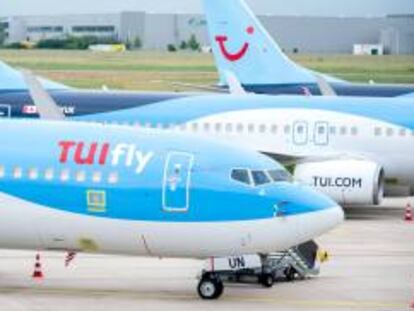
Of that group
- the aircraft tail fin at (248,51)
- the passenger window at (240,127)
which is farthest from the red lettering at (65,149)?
the aircraft tail fin at (248,51)

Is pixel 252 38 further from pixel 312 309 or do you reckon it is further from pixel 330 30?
pixel 330 30

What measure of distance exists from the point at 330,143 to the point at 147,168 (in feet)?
53.2

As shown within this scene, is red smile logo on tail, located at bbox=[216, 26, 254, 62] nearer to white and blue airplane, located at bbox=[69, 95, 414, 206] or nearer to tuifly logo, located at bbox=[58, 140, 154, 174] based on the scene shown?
white and blue airplane, located at bbox=[69, 95, 414, 206]

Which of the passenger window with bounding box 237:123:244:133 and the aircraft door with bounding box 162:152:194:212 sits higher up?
the passenger window with bounding box 237:123:244:133

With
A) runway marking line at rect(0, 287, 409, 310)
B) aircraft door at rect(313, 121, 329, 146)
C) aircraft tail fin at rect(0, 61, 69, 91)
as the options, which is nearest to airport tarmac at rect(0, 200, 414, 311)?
runway marking line at rect(0, 287, 409, 310)

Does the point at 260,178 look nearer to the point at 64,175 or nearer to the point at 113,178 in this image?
the point at 113,178

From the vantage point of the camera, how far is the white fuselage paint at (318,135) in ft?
133

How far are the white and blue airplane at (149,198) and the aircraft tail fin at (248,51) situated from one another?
29674 millimetres

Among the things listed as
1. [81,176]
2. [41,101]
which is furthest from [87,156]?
[41,101]

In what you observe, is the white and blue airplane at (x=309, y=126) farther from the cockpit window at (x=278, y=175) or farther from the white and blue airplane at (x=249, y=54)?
the cockpit window at (x=278, y=175)

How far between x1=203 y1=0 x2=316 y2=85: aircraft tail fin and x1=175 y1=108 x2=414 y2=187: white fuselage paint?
14.2 meters

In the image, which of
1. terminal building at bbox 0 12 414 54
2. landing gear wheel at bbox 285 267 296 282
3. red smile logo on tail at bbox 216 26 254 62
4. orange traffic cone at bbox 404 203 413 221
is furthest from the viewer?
terminal building at bbox 0 12 414 54

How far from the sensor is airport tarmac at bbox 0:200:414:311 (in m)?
25.1

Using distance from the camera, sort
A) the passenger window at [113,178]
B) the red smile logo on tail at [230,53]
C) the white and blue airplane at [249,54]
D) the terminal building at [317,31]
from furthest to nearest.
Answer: the terminal building at [317,31], the red smile logo on tail at [230,53], the white and blue airplane at [249,54], the passenger window at [113,178]
